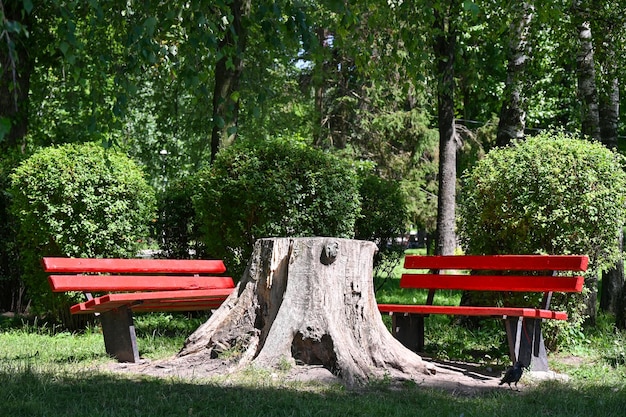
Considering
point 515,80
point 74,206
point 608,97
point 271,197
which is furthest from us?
point 608,97

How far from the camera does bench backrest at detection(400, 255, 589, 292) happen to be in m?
7.65

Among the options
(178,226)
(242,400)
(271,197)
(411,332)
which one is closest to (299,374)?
(242,400)

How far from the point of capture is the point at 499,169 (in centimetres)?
912

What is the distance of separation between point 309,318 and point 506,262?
228 cm

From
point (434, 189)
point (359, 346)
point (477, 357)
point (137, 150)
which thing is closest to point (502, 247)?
point (477, 357)

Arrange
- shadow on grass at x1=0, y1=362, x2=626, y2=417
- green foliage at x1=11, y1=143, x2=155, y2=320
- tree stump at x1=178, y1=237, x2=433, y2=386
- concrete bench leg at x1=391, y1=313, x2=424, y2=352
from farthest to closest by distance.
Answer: green foliage at x1=11, y1=143, x2=155, y2=320
concrete bench leg at x1=391, y1=313, x2=424, y2=352
tree stump at x1=178, y1=237, x2=433, y2=386
shadow on grass at x1=0, y1=362, x2=626, y2=417

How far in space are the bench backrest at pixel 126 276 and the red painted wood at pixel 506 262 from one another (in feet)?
7.07

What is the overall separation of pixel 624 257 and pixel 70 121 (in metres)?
22.1

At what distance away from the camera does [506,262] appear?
27.2 feet

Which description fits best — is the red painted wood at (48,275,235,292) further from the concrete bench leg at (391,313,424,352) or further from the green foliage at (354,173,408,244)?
the green foliage at (354,173,408,244)

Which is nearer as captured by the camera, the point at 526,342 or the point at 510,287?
the point at 526,342

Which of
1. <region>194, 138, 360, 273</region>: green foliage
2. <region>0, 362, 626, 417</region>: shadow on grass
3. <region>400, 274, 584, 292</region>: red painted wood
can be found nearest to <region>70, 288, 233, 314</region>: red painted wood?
<region>0, 362, 626, 417</region>: shadow on grass

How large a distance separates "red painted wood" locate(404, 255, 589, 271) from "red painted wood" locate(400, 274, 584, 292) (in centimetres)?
11

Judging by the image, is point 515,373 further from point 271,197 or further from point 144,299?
point 271,197
